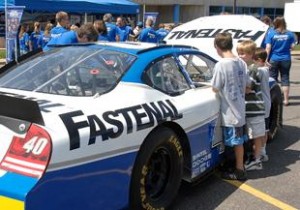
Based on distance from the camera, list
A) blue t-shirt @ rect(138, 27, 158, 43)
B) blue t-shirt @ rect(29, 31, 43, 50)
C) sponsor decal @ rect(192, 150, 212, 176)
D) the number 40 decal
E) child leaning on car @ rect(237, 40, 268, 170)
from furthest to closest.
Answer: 1. blue t-shirt @ rect(29, 31, 43, 50)
2. blue t-shirt @ rect(138, 27, 158, 43)
3. child leaning on car @ rect(237, 40, 268, 170)
4. sponsor decal @ rect(192, 150, 212, 176)
5. the number 40 decal

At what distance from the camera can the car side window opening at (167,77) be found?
4.01 m

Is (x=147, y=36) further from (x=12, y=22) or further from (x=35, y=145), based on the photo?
(x=35, y=145)

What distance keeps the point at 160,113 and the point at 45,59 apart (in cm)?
121

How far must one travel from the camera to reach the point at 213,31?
6945 mm

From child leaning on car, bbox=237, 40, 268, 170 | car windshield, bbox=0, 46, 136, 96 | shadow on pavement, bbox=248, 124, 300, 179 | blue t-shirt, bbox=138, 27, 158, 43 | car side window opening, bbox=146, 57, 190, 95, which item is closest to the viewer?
car windshield, bbox=0, 46, 136, 96

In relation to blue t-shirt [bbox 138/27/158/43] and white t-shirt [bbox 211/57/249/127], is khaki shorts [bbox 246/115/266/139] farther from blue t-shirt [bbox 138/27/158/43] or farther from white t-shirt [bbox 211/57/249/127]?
blue t-shirt [bbox 138/27/158/43]

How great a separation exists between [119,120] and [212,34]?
12.7ft

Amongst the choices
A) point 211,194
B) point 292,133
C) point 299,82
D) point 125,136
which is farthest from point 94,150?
point 299,82

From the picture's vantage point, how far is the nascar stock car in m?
2.84

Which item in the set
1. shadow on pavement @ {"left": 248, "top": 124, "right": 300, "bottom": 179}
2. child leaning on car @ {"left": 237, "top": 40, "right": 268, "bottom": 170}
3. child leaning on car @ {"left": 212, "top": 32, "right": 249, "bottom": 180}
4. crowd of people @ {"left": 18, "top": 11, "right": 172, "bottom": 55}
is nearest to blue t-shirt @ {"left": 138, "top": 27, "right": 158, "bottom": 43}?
crowd of people @ {"left": 18, "top": 11, "right": 172, "bottom": 55}

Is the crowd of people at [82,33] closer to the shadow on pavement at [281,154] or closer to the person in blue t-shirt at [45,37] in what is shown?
the person in blue t-shirt at [45,37]

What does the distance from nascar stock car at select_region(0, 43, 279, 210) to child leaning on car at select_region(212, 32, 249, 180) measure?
111mm

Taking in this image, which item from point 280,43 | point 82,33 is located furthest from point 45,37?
point 82,33

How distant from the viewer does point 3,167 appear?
2836mm
